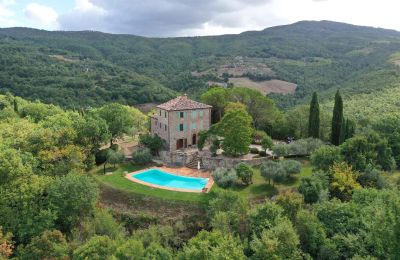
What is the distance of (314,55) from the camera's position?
151 m

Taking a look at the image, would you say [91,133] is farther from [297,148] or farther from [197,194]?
[297,148]

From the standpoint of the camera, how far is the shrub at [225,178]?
3069 centimetres

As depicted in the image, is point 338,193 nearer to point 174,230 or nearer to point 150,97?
point 174,230

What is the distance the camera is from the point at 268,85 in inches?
4085

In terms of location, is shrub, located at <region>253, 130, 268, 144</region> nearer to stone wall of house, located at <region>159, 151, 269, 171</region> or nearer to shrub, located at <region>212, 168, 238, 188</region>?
stone wall of house, located at <region>159, 151, 269, 171</region>

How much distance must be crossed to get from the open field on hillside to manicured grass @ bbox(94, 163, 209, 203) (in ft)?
228

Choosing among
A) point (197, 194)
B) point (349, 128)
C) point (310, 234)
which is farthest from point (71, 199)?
point (349, 128)

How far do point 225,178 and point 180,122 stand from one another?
11604 millimetres

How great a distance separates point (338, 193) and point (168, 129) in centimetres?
1948

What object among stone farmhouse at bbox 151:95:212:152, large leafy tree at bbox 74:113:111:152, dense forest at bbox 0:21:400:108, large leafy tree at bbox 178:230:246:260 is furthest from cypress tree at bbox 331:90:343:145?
dense forest at bbox 0:21:400:108

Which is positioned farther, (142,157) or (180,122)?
(180,122)

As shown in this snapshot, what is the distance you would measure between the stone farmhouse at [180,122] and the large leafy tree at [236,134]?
5520 mm

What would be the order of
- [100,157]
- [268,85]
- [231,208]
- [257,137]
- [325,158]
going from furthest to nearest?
[268,85] → [257,137] → [100,157] → [325,158] → [231,208]

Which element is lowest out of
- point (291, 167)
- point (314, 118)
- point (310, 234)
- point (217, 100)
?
point (310, 234)
